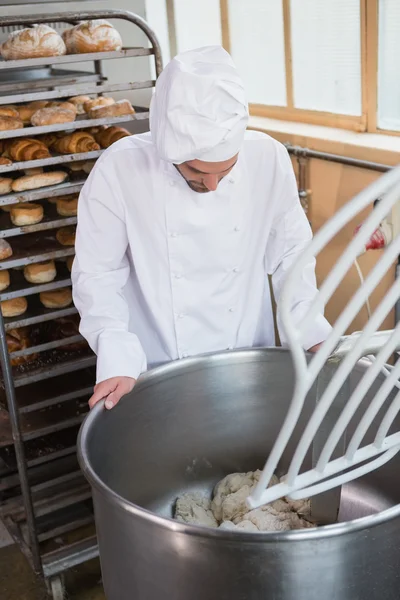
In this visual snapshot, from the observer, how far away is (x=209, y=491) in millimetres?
1438

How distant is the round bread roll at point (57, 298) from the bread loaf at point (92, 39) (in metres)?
0.70

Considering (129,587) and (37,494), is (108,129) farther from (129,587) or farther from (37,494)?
(129,587)

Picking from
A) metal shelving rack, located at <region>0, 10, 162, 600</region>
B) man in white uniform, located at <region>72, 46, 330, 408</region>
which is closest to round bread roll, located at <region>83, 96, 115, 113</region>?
metal shelving rack, located at <region>0, 10, 162, 600</region>

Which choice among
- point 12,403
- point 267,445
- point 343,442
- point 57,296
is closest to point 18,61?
point 57,296

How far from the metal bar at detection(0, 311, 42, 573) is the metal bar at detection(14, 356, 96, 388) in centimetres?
6

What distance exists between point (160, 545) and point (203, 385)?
52cm

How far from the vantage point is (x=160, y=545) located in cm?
87

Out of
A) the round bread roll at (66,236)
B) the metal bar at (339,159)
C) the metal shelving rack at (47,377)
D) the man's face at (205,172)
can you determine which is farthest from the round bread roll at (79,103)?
the man's face at (205,172)

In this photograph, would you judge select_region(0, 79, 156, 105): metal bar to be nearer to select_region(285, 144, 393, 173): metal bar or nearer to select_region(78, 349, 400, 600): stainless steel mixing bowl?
select_region(285, 144, 393, 173): metal bar

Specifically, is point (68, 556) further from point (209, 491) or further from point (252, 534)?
point (252, 534)

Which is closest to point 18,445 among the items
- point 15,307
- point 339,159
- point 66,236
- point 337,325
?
point 15,307

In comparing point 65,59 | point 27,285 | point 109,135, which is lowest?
point 27,285

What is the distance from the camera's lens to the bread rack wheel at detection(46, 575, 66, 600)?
2092 mm

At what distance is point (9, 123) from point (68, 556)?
4.02 feet
